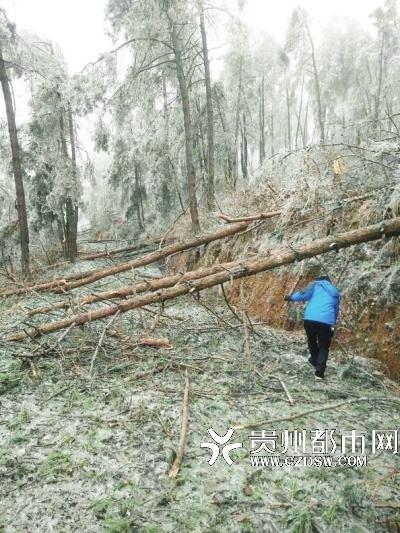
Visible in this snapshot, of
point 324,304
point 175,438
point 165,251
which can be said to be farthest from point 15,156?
point 175,438

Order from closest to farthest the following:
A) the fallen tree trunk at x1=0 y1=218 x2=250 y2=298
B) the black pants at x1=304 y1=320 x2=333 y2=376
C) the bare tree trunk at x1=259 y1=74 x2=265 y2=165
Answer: the black pants at x1=304 y1=320 x2=333 y2=376, the fallen tree trunk at x1=0 y1=218 x2=250 y2=298, the bare tree trunk at x1=259 y1=74 x2=265 y2=165

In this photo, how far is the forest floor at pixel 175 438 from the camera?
2.87 meters

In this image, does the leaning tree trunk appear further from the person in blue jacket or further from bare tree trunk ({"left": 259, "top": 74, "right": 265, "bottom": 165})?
bare tree trunk ({"left": 259, "top": 74, "right": 265, "bottom": 165})

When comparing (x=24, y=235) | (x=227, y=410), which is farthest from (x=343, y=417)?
(x=24, y=235)

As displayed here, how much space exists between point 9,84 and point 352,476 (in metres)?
13.6

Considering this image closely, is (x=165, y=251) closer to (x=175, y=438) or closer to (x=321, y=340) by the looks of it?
(x=321, y=340)

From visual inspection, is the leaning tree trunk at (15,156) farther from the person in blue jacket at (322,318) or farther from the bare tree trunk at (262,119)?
the bare tree trunk at (262,119)

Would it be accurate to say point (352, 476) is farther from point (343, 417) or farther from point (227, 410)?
point (227, 410)

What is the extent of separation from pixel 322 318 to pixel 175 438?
2608 mm

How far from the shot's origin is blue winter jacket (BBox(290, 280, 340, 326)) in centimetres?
531

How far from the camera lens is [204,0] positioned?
10938 millimetres

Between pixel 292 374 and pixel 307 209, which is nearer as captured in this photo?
pixel 292 374

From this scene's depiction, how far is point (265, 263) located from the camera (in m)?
5.17

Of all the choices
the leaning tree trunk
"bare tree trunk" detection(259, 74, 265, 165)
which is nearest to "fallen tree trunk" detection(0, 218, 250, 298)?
the leaning tree trunk
